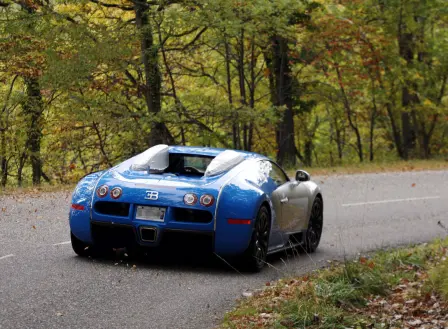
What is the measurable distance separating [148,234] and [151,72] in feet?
45.1

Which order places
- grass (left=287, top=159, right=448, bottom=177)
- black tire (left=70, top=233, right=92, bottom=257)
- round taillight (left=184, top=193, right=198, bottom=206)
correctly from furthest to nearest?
grass (left=287, top=159, right=448, bottom=177), black tire (left=70, top=233, right=92, bottom=257), round taillight (left=184, top=193, right=198, bottom=206)

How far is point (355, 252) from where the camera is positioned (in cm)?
1327

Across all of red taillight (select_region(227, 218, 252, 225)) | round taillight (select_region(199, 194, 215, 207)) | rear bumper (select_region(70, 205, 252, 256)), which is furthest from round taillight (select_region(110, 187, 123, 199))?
red taillight (select_region(227, 218, 252, 225))

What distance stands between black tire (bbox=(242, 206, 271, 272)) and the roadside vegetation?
1.95ft

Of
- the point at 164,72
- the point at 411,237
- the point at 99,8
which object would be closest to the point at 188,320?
the point at 411,237

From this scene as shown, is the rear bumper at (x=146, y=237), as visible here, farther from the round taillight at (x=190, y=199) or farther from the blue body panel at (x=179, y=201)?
the round taillight at (x=190, y=199)

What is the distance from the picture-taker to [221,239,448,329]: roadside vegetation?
7.66m

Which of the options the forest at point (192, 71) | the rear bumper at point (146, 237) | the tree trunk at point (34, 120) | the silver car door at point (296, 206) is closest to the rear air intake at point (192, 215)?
the rear bumper at point (146, 237)

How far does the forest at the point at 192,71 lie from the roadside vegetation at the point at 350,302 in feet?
39.6

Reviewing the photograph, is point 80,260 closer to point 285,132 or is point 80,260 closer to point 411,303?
point 411,303

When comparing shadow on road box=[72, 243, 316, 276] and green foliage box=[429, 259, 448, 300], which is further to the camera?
shadow on road box=[72, 243, 316, 276]

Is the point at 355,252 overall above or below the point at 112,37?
below

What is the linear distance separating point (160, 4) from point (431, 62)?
1862cm

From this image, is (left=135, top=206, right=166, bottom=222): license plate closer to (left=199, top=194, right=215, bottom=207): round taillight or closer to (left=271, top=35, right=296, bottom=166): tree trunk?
(left=199, top=194, right=215, bottom=207): round taillight
